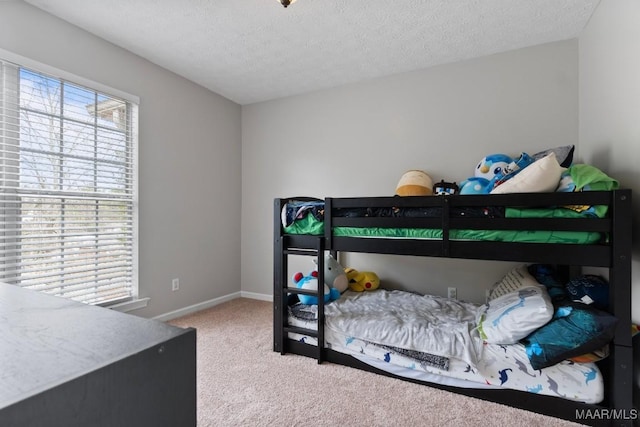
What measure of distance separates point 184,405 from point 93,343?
0.18m

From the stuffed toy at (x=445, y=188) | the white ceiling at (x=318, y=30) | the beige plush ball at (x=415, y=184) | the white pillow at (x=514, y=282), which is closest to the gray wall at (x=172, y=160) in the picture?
the white ceiling at (x=318, y=30)

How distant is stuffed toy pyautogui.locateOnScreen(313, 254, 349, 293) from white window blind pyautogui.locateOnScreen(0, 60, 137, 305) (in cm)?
169

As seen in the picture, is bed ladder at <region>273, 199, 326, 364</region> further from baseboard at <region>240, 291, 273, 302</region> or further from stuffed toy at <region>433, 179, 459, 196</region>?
baseboard at <region>240, 291, 273, 302</region>

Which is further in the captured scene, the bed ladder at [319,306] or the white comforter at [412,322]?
the bed ladder at [319,306]

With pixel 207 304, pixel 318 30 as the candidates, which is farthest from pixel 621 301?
pixel 207 304

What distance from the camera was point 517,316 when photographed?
165 centimetres

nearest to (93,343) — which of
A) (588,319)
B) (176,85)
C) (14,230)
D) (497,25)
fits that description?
(588,319)

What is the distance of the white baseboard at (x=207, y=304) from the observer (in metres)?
2.94

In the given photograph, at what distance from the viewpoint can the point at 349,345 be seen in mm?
2088

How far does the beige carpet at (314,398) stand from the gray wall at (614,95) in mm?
1007

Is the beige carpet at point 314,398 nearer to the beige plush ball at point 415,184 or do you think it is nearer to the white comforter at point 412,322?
the white comforter at point 412,322

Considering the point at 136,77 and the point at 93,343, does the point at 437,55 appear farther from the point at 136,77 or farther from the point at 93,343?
the point at 93,343

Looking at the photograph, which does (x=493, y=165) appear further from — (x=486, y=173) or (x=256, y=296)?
(x=256, y=296)

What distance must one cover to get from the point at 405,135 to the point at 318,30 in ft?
4.08
